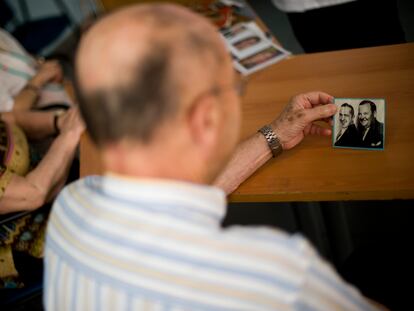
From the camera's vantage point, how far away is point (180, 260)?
58 cm

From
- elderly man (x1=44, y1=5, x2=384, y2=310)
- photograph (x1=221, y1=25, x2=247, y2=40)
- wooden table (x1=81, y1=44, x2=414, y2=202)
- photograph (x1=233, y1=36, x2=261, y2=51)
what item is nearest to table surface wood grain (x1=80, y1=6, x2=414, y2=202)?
wooden table (x1=81, y1=44, x2=414, y2=202)

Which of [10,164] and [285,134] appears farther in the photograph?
[10,164]

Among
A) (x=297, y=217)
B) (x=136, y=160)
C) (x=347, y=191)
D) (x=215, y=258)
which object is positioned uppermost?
(x=136, y=160)

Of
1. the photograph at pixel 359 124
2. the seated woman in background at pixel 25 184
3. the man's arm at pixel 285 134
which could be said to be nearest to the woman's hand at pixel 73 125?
the seated woman in background at pixel 25 184

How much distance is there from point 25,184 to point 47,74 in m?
0.75

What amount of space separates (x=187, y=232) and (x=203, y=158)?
0.12m

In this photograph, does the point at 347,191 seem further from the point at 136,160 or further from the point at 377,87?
the point at 136,160

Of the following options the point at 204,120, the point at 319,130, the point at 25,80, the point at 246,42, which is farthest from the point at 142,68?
the point at 25,80

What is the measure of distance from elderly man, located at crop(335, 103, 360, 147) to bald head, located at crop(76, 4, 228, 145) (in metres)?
0.67

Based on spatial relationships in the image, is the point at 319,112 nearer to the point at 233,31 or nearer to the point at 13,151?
the point at 233,31

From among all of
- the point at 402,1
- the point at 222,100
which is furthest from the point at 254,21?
the point at 402,1

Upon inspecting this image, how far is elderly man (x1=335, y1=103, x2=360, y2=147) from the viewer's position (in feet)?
3.86

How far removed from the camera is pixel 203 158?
2.11 feet

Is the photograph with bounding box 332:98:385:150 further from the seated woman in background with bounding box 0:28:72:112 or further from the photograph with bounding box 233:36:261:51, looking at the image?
the seated woman in background with bounding box 0:28:72:112
